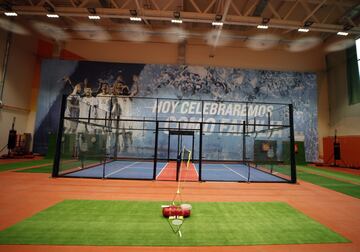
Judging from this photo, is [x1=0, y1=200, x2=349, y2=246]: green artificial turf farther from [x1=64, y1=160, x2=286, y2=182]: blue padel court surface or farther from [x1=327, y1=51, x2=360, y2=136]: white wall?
[x1=327, y1=51, x2=360, y2=136]: white wall

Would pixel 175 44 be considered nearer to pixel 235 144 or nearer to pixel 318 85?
pixel 235 144

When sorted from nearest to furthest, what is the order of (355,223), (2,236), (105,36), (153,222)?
(2,236)
(153,222)
(355,223)
(105,36)

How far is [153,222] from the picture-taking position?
9.45 ft

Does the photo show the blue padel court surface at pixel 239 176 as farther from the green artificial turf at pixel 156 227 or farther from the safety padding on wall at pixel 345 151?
the safety padding on wall at pixel 345 151

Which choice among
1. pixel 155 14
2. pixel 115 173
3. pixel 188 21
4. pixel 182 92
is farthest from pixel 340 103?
pixel 115 173

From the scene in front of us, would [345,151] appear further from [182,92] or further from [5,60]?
[5,60]

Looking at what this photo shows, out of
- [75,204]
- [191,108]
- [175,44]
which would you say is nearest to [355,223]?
[75,204]

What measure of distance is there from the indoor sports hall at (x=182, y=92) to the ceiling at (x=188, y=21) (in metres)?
0.06

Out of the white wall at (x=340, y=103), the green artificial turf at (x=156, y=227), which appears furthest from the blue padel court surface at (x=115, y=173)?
the white wall at (x=340, y=103)

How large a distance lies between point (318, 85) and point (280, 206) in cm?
1131

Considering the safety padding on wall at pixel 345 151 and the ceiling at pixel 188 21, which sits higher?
the ceiling at pixel 188 21

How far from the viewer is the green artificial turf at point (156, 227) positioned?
2.39 meters

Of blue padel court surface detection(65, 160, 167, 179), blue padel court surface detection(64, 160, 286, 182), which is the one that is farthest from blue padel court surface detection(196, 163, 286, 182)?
blue padel court surface detection(65, 160, 167, 179)

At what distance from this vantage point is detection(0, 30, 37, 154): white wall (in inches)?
393
